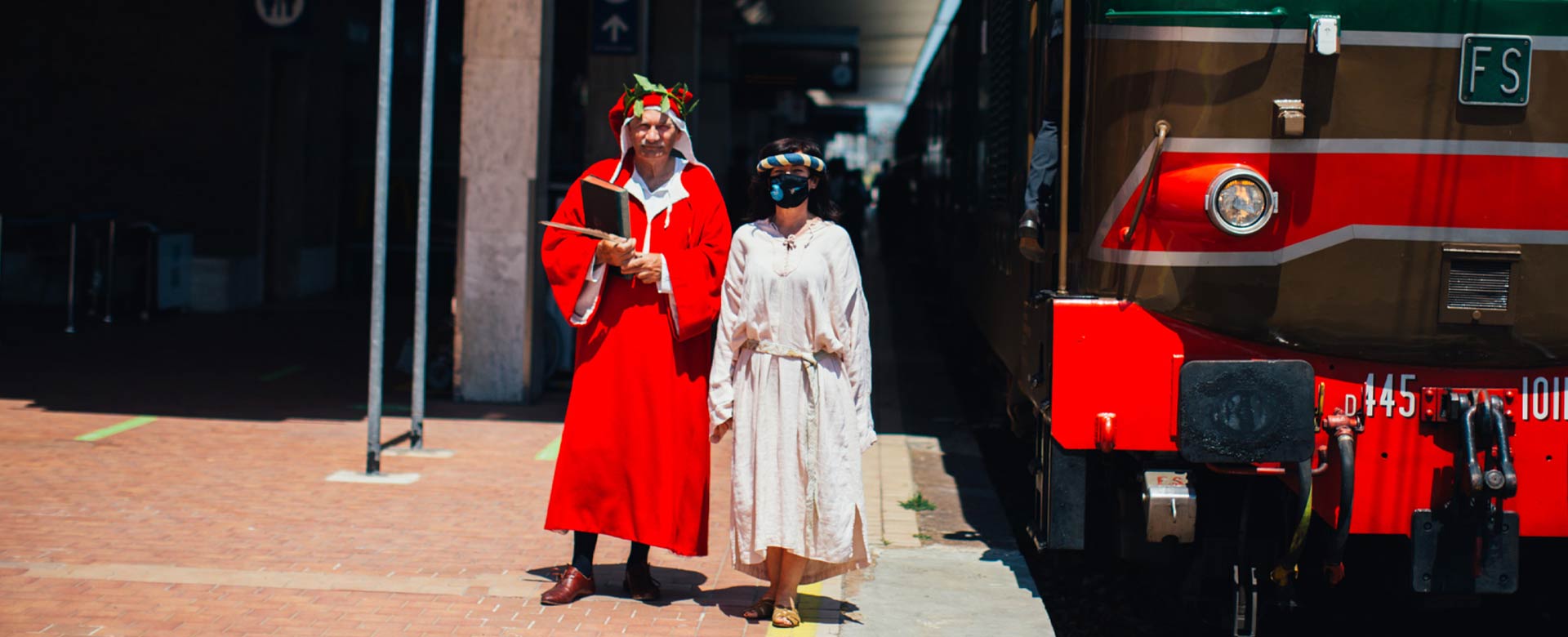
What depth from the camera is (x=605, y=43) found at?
12.6 m

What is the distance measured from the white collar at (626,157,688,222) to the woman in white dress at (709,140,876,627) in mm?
393

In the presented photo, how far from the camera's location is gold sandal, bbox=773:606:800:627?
545cm

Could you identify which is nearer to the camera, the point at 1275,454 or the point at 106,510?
the point at 1275,454

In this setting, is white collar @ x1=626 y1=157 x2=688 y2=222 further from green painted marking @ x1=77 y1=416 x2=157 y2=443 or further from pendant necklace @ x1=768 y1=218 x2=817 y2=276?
green painted marking @ x1=77 y1=416 x2=157 y2=443

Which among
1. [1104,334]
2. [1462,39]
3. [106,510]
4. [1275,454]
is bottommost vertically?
[106,510]

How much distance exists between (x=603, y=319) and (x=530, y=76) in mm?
5329

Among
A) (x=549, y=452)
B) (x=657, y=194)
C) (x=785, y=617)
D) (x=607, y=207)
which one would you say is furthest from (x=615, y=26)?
(x=785, y=617)

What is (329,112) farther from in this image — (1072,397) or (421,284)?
(1072,397)

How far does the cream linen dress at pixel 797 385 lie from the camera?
5.28 m

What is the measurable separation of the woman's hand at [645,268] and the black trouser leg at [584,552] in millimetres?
967

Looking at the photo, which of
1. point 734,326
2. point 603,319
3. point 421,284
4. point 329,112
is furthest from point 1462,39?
point 329,112

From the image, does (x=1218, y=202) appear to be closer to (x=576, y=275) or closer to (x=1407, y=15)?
(x=1407, y=15)

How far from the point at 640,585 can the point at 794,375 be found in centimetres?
109

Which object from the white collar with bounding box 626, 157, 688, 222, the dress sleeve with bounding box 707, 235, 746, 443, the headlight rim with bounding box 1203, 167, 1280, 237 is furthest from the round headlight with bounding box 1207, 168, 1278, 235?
the white collar with bounding box 626, 157, 688, 222
